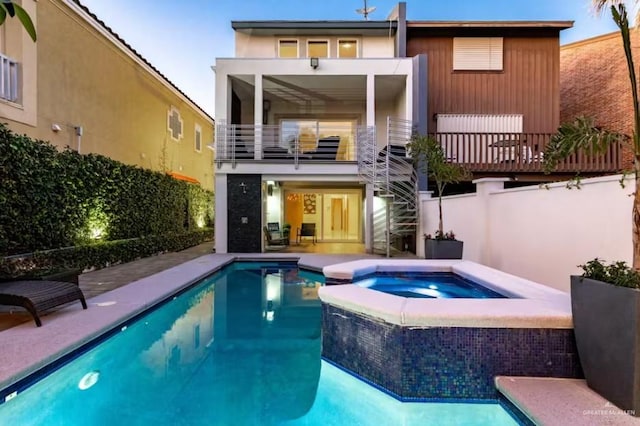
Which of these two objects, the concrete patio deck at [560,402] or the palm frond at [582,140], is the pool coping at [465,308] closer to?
the concrete patio deck at [560,402]

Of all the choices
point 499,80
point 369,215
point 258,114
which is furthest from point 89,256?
point 499,80

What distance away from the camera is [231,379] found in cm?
342

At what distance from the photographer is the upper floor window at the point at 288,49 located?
13180 millimetres

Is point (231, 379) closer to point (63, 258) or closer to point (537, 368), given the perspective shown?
point (537, 368)

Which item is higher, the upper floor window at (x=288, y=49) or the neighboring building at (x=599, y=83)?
the upper floor window at (x=288, y=49)

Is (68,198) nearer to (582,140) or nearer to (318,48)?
(582,140)

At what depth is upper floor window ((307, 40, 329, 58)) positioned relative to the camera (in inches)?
517

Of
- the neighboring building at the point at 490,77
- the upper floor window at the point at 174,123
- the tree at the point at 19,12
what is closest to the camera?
the tree at the point at 19,12

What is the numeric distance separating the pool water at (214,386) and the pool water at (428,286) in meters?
1.25

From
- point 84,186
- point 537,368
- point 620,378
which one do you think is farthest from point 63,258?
point 620,378

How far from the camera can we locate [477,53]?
13.0 metres

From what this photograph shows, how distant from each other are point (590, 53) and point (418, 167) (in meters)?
8.92

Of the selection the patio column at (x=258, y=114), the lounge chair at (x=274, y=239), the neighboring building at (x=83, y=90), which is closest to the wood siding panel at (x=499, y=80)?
the patio column at (x=258, y=114)

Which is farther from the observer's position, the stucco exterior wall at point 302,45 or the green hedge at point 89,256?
the stucco exterior wall at point 302,45
